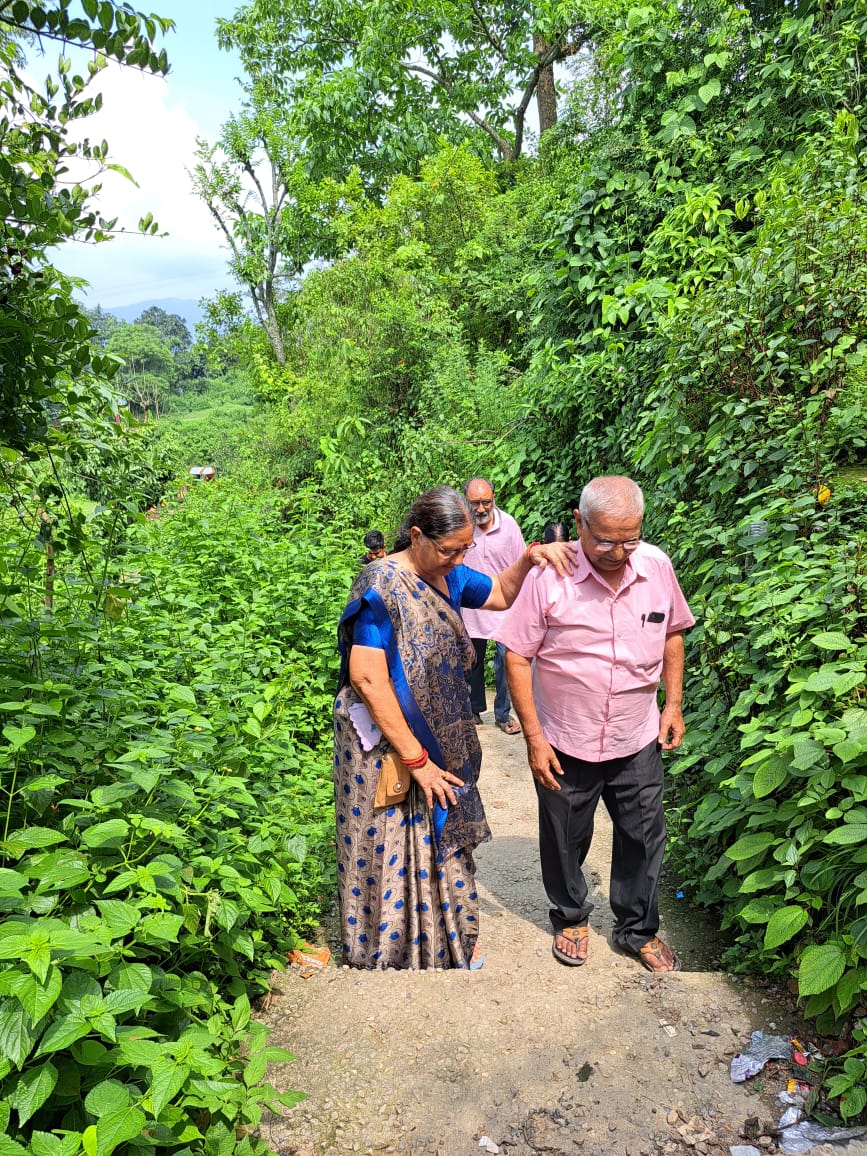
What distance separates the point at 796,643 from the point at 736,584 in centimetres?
52

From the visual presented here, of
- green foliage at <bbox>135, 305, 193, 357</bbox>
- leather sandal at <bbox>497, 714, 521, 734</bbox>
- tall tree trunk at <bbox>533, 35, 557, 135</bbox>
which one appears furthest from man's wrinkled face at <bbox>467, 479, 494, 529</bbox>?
green foliage at <bbox>135, 305, 193, 357</bbox>

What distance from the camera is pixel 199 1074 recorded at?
1.79 meters

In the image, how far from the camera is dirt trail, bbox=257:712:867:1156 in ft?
6.78

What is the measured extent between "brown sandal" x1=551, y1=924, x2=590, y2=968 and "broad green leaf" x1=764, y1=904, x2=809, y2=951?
34.8 inches

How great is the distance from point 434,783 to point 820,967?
127 cm

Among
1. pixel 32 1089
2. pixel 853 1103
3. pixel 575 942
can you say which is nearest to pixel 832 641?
pixel 853 1103

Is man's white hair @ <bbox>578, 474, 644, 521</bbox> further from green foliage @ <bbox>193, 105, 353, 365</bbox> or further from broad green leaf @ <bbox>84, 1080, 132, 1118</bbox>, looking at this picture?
green foliage @ <bbox>193, 105, 353, 365</bbox>

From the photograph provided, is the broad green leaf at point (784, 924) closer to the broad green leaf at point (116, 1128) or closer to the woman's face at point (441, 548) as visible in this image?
the woman's face at point (441, 548)

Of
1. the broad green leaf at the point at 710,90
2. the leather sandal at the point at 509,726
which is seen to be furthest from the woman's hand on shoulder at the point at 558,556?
the broad green leaf at the point at 710,90

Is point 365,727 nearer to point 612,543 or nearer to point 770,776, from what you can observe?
point 612,543

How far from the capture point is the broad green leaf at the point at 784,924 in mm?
2213

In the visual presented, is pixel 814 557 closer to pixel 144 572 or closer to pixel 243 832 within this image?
pixel 243 832

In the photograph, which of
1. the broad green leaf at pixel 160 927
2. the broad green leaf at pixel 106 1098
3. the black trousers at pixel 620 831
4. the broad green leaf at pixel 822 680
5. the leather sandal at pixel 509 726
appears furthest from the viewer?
the leather sandal at pixel 509 726

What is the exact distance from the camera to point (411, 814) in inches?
110
